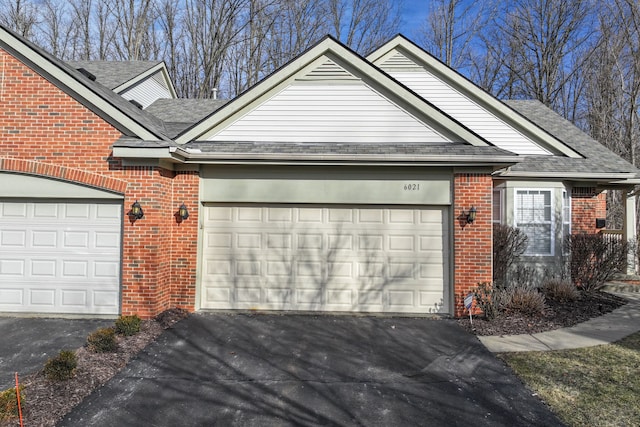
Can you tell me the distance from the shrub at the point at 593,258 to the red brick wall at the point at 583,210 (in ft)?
2.71

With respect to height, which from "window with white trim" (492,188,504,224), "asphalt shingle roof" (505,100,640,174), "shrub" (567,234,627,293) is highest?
"asphalt shingle roof" (505,100,640,174)

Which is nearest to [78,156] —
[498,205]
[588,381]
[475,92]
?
[588,381]

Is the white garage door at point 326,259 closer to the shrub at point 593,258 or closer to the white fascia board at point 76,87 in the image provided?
the white fascia board at point 76,87

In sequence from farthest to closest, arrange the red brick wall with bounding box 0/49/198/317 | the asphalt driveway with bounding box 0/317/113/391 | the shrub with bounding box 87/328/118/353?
the red brick wall with bounding box 0/49/198/317, the shrub with bounding box 87/328/118/353, the asphalt driveway with bounding box 0/317/113/391

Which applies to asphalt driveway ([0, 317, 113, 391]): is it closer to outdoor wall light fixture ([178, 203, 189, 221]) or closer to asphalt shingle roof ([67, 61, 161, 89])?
outdoor wall light fixture ([178, 203, 189, 221])

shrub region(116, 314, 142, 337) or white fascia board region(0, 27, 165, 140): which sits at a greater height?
white fascia board region(0, 27, 165, 140)

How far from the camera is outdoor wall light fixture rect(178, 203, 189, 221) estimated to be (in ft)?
27.3

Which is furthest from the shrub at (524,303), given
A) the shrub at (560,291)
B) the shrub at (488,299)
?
the shrub at (560,291)

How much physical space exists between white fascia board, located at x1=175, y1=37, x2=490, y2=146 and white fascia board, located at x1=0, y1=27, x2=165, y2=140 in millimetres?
937

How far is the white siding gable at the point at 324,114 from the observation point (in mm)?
8727

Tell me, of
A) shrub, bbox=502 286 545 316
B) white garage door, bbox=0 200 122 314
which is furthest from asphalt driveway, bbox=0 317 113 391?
shrub, bbox=502 286 545 316

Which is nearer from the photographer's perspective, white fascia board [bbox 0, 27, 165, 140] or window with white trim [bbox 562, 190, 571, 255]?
white fascia board [bbox 0, 27, 165, 140]

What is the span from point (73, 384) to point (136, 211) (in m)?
3.45

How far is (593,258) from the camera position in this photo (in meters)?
10.6
